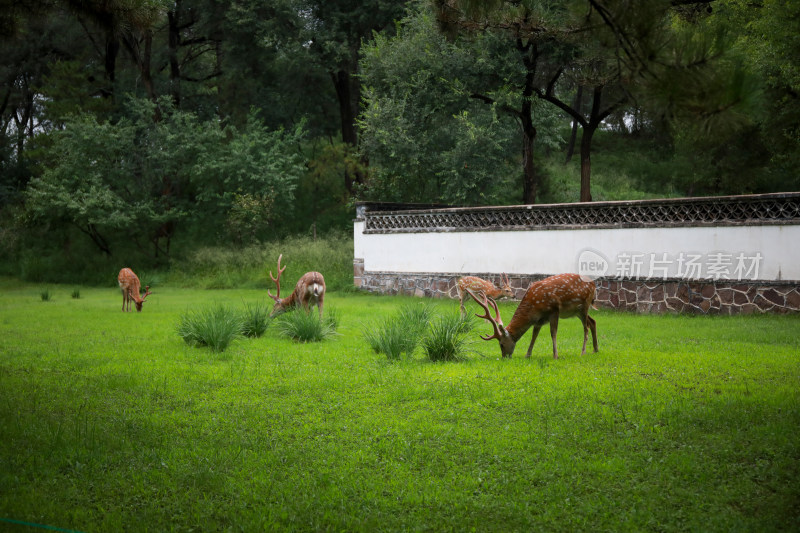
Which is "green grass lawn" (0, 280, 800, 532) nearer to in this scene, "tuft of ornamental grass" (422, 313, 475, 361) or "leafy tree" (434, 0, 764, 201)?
"tuft of ornamental grass" (422, 313, 475, 361)

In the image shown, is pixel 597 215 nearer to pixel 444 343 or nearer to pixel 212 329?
pixel 444 343

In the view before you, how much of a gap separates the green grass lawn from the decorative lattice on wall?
483 cm

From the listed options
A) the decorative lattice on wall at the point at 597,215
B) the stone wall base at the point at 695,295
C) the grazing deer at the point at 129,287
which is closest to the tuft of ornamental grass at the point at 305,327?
the grazing deer at the point at 129,287

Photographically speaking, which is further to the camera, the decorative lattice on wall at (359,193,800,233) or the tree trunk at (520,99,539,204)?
the tree trunk at (520,99,539,204)

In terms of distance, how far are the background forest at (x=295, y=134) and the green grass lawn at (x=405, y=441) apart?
1116 cm

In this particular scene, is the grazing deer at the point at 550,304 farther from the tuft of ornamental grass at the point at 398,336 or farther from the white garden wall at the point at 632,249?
the white garden wall at the point at 632,249

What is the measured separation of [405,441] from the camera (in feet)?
18.4

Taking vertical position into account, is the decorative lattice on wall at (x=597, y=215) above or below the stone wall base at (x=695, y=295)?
above

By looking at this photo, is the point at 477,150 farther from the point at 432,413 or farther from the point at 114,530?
the point at 114,530

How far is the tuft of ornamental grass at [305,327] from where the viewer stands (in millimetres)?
11125

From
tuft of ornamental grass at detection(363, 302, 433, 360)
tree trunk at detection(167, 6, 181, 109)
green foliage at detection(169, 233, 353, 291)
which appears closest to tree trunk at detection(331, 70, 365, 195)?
green foliage at detection(169, 233, 353, 291)

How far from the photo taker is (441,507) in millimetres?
4457

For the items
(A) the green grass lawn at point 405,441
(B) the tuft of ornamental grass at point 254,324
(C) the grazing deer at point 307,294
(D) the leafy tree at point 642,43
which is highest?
(D) the leafy tree at point 642,43

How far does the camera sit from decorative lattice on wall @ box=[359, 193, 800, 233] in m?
13.3
